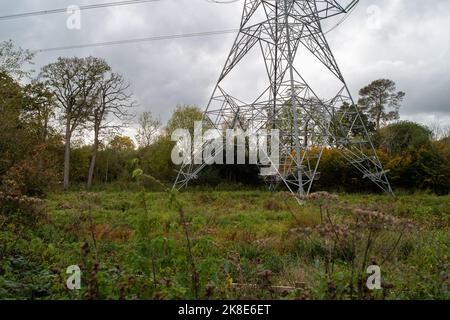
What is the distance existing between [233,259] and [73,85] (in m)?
26.6

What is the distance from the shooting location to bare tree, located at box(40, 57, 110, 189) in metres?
26.6

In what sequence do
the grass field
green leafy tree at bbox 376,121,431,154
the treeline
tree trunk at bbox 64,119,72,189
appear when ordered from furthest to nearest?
green leafy tree at bbox 376,121,431,154
tree trunk at bbox 64,119,72,189
the treeline
the grass field

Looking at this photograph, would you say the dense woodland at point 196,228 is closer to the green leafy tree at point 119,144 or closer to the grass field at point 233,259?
the grass field at point 233,259

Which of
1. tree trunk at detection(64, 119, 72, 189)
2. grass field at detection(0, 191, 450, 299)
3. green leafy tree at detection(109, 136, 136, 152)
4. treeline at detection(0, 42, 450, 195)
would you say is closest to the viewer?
grass field at detection(0, 191, 450, 299)

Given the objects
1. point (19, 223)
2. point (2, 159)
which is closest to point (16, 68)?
point (2, 159)

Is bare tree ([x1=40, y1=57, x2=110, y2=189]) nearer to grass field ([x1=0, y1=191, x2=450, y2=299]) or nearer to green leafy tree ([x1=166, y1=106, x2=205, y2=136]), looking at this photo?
green leafy tree ([x1=166, y1=106, x2=205, y2=136])

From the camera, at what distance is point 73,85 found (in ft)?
88.6

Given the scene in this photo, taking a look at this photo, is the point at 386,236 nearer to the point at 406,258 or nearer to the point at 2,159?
the point at 406,258

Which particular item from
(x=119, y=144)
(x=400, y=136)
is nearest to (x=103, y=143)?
(x=119, y=144)

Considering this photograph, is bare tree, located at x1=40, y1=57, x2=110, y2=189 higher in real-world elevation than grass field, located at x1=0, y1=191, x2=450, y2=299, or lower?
higher

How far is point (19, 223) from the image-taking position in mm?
6848

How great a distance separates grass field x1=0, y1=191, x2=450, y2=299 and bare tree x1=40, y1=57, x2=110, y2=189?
68.3 feet

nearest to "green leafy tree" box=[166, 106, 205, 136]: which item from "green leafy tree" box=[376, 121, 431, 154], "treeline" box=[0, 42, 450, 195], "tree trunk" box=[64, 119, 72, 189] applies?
"treeline" box=[0, 42, 450, 195]
